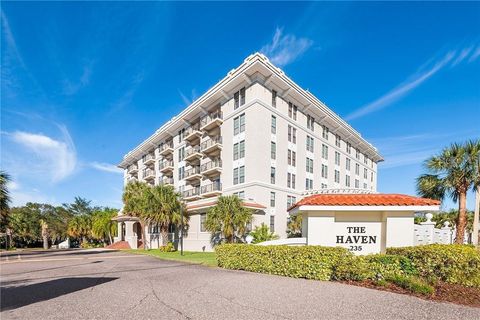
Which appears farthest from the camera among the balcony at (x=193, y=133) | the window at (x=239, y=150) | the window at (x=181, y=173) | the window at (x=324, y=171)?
the window at (x=181, y=173)

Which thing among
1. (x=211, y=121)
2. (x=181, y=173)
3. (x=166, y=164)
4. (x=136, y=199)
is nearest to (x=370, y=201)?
(x=211, y=121)

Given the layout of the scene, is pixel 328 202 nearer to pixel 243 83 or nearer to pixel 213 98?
pixel 243 83

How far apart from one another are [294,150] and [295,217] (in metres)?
7.88

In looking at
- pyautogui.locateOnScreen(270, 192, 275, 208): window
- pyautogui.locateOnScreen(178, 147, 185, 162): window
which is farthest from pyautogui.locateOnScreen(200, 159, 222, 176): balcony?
pyautogui.locateOnScreen(178, 147, 185, 162): window

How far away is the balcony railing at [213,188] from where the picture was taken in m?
31.9

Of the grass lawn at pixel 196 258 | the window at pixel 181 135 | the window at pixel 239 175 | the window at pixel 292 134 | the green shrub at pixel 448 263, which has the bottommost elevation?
the grass lawn at pixel 196 258

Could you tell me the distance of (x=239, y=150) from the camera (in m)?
29.9

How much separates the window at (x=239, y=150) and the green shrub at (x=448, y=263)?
71.8 feet

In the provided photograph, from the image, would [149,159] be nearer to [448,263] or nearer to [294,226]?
[294,226]

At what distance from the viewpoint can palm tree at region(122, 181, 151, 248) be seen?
30.9 metres

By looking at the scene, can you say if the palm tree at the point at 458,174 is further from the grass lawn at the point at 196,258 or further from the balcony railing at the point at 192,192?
the balcony railing at the point at 192,192

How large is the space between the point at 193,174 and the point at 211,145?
527 centimetres

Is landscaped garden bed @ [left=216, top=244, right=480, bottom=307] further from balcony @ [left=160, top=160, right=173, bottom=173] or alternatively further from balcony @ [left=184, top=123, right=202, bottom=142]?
balcony @ [left=160, top=160, right=173, bottom=173]

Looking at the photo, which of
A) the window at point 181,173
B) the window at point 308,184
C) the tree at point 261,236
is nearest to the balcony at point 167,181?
the window at point 181,173
